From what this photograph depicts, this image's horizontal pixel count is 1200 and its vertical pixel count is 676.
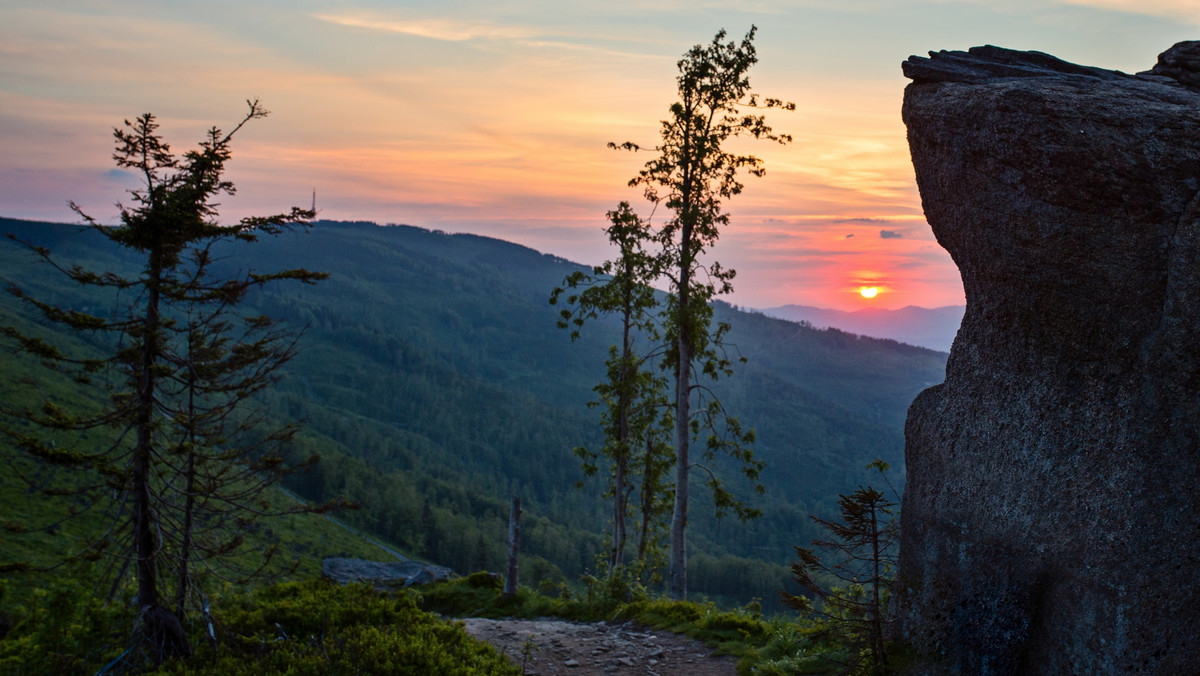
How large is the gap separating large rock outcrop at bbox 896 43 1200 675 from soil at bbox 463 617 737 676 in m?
5.65

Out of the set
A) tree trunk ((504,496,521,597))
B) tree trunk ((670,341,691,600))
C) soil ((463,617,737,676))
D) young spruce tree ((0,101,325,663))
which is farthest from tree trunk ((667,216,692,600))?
young spruce tree ((0,101,325,663))

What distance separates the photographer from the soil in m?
13.3

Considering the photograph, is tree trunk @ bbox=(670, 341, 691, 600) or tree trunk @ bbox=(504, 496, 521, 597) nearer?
tree trunk @ bbox=(504, 496, 521, 597)

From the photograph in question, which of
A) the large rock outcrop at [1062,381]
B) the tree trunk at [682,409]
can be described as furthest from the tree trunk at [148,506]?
the tree trunk at [682,409]

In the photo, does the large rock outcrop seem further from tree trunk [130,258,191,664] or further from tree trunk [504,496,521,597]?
tree trunk [504,496,521,597]

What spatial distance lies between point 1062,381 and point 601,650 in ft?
33.4

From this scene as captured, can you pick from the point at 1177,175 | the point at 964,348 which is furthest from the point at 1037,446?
the point at 1177,175

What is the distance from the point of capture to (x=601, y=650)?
47.7ft

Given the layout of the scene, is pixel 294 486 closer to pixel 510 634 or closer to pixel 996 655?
pixel 510 634

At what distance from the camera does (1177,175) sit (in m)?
6.84

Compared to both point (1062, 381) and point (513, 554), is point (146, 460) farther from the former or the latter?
point (1062, 381)

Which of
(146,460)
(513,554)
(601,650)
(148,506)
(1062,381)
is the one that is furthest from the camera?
(513,554)

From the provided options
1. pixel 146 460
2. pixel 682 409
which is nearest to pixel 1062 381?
pixel 146 460

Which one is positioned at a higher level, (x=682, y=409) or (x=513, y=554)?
(x=682, y=409)
